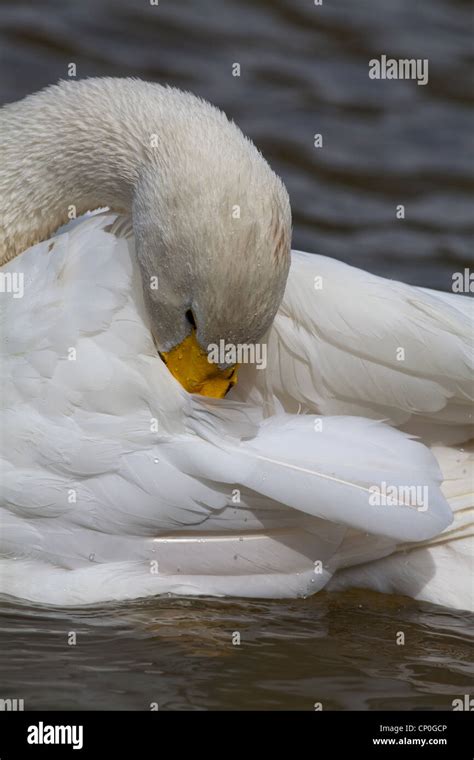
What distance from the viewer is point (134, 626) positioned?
4.82 metres

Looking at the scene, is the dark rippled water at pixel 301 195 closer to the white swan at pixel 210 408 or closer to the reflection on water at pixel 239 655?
the reflection on water at pixel 239 655

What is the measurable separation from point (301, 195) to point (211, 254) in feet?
15.1

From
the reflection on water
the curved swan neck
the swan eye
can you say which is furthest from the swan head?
the reflection on water

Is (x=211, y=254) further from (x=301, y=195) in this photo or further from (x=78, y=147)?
(x=301, y=195)

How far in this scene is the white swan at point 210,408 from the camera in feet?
15.1

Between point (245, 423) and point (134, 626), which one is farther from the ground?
point (245, 423)

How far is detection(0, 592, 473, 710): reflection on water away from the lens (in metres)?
4.49

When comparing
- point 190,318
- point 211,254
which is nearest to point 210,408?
point 190,318

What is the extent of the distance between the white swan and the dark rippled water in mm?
127

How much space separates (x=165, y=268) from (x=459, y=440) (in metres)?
1.23

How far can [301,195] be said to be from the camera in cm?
898
